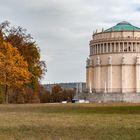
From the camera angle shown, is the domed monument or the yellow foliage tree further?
the domed monument

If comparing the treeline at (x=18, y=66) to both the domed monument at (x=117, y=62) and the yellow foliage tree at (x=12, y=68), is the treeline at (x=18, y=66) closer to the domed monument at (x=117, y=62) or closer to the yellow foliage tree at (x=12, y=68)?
the yellow foliage tree at (x=12, y=68)

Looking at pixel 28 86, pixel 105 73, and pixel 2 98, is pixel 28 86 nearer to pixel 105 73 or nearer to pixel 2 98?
pixel 2 98

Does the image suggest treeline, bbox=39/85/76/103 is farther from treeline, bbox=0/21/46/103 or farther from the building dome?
treeline, bbox=0/21/46/103

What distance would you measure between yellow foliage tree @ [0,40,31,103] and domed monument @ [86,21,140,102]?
93474mm

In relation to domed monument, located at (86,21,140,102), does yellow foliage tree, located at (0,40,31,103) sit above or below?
below

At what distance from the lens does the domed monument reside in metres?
166

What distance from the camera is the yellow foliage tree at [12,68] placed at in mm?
68438

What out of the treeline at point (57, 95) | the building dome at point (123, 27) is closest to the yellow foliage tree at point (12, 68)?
the treeline at point (57, 95)

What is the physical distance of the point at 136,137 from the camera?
52.9 ft

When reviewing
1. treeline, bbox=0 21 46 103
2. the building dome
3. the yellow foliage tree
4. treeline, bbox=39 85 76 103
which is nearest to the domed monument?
the building dome

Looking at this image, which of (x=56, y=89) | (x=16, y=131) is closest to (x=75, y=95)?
(x=56, y=89)

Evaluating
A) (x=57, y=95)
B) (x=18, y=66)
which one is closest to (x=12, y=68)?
(x=18, y=66)

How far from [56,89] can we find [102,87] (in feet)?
53.0

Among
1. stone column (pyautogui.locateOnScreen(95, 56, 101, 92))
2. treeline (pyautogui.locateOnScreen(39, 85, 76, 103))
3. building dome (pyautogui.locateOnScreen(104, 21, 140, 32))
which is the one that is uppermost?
building dome (pyautogui.locateOnScreen(104, 21, 140, 32))
